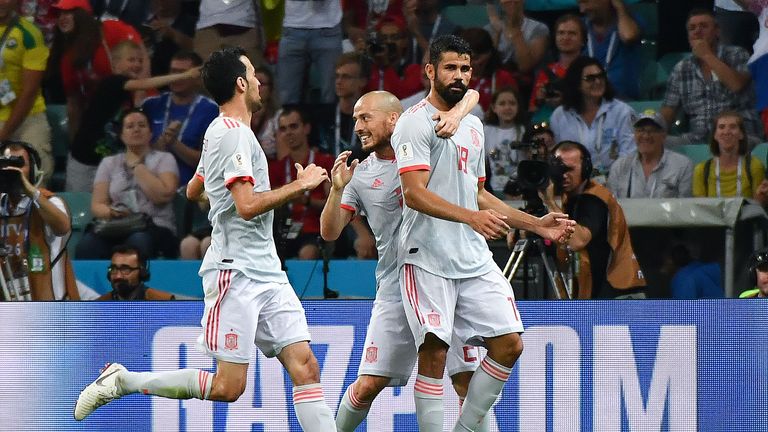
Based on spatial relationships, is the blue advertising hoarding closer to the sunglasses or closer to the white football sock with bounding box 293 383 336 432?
the white football sock with bounding box 293 383 336 432

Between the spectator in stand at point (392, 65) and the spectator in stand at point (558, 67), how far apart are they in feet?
3.09

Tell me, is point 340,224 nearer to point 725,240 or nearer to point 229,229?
point 229,229

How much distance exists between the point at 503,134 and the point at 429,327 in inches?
154

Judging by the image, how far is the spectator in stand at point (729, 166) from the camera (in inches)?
350

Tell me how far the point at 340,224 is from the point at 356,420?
0.98 m

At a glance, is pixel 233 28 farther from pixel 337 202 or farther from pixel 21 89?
pixel 337 202

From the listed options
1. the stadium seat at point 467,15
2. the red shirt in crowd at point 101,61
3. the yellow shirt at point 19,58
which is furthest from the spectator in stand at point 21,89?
the stadium seat at point 467,15

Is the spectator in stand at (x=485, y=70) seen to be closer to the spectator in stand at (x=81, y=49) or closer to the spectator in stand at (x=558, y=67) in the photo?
the spectator in stand at (x=558, y=67)

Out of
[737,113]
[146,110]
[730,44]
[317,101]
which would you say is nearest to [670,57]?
[730,44]

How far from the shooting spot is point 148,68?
10570 mm

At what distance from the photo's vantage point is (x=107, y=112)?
10.6 metres

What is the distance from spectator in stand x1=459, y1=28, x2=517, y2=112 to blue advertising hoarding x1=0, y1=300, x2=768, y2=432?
3.23 m

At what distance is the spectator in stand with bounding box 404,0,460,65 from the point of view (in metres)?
10.2

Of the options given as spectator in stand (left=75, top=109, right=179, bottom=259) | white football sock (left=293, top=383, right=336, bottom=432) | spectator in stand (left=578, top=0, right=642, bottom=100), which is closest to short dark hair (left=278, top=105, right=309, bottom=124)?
spectator in stand (left=75, top=109, right=179, bottom=259)
